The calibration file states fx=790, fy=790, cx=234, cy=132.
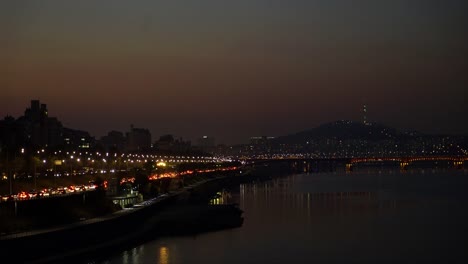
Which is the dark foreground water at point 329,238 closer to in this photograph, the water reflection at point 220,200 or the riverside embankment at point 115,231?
the riverside embankment at point 115,231

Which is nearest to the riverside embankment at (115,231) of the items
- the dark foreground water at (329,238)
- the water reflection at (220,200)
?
the dark foreground water at (329,238)

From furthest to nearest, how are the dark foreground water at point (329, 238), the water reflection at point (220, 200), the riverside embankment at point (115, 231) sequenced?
the water reflection at point (220, 200)
the dark foreground water at point (329, 238)
the riverside embankment at point (115, 231)

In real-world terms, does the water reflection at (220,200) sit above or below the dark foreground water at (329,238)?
above

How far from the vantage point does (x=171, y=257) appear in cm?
3416

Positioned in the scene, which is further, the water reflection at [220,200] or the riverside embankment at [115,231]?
the water reflection at [220,200]

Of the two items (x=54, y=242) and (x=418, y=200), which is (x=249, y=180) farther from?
(x=54, y=242)

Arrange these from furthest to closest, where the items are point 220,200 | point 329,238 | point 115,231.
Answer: point 220,200 < point 329,238 < point 115,231

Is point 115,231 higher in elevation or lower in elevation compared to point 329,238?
higher

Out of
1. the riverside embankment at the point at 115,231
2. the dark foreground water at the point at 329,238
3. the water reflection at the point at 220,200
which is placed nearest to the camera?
the riverside embankment at the point at 115,231

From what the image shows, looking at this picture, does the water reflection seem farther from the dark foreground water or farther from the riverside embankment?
the riverside embankment

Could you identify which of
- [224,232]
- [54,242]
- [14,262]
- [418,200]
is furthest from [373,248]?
[418,200]

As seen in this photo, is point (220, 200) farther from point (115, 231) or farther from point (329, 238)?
point (115, 231)

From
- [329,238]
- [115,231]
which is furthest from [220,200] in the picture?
[115,231]

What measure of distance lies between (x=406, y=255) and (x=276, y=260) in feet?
20.6
